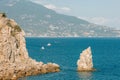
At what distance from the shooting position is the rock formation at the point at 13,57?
11129 centimetres

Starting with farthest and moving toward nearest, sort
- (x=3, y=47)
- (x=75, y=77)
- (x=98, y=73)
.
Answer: (x=98, y=73) → (x=75, y=77) → (x=3, y=47)

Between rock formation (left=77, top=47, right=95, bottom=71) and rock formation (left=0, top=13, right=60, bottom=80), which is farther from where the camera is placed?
rock formation (left=77, top=47, right=95, bottom=71)

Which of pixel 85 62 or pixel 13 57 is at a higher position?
pixel 13 57

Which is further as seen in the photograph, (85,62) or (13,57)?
(85,62)

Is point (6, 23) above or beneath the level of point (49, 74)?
above

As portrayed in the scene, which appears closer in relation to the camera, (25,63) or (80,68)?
(25,63)

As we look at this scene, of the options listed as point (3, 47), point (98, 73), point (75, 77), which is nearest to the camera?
point (3, 47)

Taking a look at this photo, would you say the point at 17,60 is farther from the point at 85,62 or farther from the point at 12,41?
the point at 85,62

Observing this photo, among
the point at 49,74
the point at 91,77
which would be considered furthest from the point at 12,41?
the point at 91,77

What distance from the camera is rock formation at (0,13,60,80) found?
111294 mm

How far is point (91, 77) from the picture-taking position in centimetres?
12025

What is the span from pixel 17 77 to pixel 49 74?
13825 mm

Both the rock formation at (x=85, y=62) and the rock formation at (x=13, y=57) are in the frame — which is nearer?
the rock formation at (x=13, y=57)

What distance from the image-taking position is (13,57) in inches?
4633
